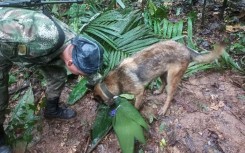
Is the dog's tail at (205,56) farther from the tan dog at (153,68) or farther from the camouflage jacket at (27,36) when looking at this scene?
the camouflage jacket at (27,36)

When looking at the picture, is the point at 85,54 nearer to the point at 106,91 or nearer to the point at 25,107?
the point at 106,91

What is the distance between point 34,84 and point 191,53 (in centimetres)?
252

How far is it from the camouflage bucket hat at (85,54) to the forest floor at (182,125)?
1.32 meters

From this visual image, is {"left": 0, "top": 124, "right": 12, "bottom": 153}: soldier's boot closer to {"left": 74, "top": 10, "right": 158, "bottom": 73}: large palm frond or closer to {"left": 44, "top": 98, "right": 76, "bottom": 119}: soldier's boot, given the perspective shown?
{"left": 44, "top": 98, "right": 76, "bottom": 119}: soldier's boot

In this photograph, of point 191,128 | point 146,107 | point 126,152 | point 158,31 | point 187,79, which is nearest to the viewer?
point 126,152

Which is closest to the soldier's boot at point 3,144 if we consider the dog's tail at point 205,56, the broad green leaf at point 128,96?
the broad green leaf at point 128,96

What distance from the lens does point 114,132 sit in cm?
443

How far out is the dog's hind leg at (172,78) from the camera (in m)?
4.55

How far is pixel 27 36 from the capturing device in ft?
10.5

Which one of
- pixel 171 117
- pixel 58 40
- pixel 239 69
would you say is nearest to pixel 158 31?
pixel 239 69

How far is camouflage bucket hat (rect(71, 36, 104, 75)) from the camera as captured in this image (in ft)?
11.1

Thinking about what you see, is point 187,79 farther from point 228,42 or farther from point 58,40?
point 58,40

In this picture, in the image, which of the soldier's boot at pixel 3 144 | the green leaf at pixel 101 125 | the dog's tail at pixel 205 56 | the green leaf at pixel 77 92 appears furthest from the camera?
the green leaf at pixel 77 92

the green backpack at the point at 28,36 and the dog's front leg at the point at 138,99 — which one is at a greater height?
the green backpack at the point at 28,36
